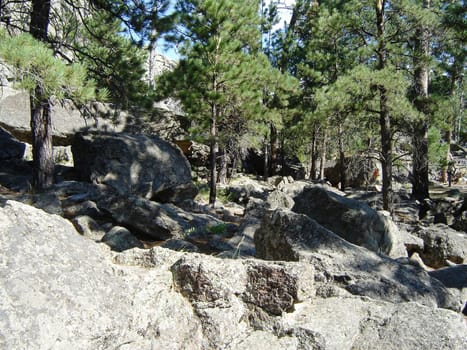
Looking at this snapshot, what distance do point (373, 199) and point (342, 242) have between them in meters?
11.7

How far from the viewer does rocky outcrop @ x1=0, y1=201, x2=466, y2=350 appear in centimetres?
165

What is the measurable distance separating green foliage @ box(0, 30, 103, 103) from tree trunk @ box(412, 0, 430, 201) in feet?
28.7

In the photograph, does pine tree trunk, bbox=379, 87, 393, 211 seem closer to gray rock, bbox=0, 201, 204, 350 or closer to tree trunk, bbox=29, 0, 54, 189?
tree trunk, bbox=29, 0, 54, 189

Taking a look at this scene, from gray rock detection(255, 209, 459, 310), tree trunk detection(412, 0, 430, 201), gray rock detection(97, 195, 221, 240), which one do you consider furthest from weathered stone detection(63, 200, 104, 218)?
tree trunk detection(412, 0, 430, 201)

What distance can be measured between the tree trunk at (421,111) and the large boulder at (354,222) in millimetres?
5010

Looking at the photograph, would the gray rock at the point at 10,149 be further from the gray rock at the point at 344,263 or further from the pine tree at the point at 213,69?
the gray rock at the point at 344,263

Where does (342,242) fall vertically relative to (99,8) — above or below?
below

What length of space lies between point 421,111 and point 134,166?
26.9ft

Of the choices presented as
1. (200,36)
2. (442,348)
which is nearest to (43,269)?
(442,348)

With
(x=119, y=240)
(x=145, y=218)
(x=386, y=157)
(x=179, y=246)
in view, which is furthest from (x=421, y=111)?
(x=119, y=240)

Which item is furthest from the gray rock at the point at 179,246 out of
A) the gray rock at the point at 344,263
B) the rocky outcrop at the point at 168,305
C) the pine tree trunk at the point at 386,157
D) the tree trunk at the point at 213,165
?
the pine tree trunk at the point at 386,157

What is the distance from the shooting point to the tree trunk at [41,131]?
26.3 feet

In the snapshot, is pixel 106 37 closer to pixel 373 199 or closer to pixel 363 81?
pixel 363 81

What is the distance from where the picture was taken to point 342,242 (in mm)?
3855
